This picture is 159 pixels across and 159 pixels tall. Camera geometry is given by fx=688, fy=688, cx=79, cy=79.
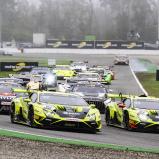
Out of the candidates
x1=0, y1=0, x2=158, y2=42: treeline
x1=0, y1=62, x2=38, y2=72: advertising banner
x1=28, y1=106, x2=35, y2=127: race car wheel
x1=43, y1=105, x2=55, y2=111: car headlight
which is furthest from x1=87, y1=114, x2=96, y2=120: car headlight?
x1=0, y1=0, x2=158, y2=42: treeline

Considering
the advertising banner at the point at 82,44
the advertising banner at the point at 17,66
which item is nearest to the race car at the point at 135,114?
the advertising banner at the point at 17,66

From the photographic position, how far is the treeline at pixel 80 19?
148 m

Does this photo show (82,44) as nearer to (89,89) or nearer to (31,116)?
(89,89)

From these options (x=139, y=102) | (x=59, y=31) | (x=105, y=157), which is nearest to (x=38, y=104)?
(x=139, y=102)

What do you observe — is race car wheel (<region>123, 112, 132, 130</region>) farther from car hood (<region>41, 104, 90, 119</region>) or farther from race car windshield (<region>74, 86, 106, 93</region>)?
race car windshield (<region>74, 86, 106, 93</region>)

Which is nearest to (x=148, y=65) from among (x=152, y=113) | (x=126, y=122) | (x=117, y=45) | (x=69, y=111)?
(x=117, y=45)

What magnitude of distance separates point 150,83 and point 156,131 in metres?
32.8

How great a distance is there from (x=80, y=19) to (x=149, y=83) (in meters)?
112

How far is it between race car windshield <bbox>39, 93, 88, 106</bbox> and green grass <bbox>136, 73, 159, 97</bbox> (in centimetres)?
2280

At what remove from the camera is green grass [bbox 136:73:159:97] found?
144 ft

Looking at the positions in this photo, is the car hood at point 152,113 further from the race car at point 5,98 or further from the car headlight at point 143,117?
the race car at point 5,98

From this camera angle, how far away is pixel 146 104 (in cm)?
1995

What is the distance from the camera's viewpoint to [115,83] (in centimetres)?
5403

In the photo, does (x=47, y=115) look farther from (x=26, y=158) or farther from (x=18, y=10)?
(x=18, y=10)
